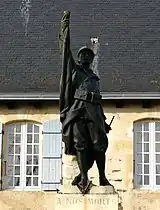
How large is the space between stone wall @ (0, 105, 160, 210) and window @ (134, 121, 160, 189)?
27 centimetres

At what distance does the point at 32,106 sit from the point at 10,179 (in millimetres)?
1937

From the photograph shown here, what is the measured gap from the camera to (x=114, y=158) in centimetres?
1614

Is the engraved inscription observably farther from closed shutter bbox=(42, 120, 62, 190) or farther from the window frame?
the window frame

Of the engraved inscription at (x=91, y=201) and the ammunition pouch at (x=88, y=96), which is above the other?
the ammunition pouch at (x=88, y=96)

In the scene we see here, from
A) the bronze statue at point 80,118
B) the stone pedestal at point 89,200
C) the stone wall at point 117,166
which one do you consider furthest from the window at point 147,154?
the stone pedestal at point 89,200

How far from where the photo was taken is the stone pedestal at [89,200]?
23.7 ft

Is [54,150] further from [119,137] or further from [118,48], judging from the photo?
[118,48]

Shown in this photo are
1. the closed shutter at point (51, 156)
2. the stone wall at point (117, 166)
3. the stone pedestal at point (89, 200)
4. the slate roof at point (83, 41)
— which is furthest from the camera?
the slate roof at point (83, 41)

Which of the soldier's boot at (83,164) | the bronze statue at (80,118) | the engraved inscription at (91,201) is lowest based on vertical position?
the engraved inscription at (91,201)

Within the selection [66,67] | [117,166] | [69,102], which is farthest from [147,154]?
[66,67]

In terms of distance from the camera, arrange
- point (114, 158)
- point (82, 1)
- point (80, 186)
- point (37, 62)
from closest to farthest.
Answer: point (80, 186), point (114, 158), point (37, 62), point (82, 1)

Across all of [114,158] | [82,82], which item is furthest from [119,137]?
[82,82]

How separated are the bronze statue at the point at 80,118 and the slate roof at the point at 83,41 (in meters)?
8.56

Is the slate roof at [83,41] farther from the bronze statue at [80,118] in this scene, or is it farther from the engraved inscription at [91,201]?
the engraved inscription at [91,201]
